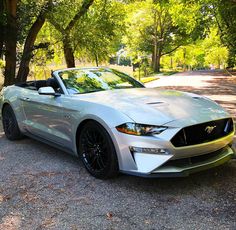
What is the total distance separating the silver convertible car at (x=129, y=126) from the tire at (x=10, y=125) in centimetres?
116

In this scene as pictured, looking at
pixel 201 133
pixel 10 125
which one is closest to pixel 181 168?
pixel 201 133

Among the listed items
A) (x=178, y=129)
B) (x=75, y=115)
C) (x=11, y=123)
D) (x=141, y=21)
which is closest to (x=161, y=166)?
(x=178, y=129)

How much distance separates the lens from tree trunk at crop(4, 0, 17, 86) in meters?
12.8

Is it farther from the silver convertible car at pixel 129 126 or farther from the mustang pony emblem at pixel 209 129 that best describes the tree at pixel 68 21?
the mustang pony emblem at pixel 209 129

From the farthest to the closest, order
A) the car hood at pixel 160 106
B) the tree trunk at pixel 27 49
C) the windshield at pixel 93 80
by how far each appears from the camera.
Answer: the tree trunk at pixel 27 49 < the windshield at pixel 93 80 < the car hood at pixel 160 106

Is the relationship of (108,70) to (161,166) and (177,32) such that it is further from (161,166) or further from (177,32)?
(177,32)

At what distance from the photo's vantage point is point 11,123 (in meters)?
6.79

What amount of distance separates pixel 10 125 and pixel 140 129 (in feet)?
12.2

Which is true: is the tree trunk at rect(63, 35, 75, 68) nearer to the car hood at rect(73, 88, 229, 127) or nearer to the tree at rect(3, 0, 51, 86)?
the tree at rect(3, 0, 51, 86)

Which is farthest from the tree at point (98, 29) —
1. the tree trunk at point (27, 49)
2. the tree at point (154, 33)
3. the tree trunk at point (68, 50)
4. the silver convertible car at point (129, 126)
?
the tree at point (154, 33)

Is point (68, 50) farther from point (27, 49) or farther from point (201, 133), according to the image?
point (201, 133)

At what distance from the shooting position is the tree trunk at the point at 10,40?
12.8 metres

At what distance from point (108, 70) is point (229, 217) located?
3.45m

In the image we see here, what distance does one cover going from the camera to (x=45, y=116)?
215 inches
